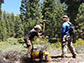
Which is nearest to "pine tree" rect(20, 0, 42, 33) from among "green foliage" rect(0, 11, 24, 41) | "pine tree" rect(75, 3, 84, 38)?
"pine tree" rect(75, 3, 84, 38)

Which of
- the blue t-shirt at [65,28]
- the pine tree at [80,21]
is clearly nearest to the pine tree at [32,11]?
the pine tree at [80,21]

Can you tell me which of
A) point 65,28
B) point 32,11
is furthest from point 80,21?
point 65,28

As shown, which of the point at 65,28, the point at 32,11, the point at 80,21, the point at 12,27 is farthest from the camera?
the point at 12,27

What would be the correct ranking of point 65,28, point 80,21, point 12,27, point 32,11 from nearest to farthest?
1. point 65,28
2. point 80,21
3. point 32,11
4. point 12,27

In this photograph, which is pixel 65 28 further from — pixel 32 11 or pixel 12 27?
pixel 12 27

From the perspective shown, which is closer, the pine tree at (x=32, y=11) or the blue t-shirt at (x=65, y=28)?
the blue t-shirt at (x=65, y=28)

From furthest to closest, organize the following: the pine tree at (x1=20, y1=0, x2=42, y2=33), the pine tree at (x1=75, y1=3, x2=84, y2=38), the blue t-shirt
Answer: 1. the pine tree at (x1=20, y1=0, x2=42, y2=33)
2. the pine tree at (x1=75, y1=3, x2=84, y2=38)
3. the blue t-shirt

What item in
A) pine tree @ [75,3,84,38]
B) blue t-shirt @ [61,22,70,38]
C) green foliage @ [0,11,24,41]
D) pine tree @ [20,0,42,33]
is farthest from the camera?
green foliage @ [0,11,24,41]

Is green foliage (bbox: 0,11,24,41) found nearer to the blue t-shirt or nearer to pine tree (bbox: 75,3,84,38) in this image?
pine tree (bbox: 75,3,84,38)

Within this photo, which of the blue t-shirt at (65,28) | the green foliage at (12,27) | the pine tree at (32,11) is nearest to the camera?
the blue t-shirt at (65,28)

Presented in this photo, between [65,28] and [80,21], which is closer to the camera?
[65,28]

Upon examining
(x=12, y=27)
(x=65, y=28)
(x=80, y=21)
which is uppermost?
(x=12, y=27)

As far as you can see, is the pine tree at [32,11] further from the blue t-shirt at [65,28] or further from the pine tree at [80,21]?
the blue t-shirt at [65,28]

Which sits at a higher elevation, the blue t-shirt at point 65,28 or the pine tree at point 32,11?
the pine tree at point 32,11
